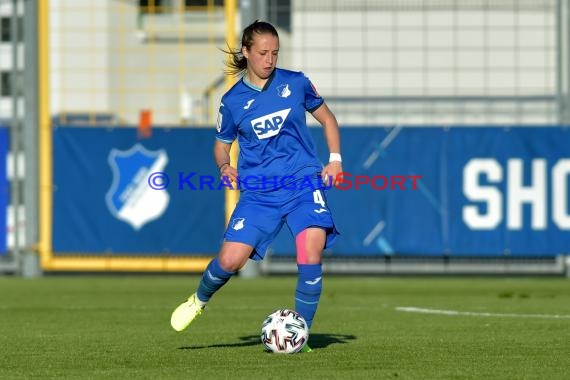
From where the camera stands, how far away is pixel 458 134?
15.9m

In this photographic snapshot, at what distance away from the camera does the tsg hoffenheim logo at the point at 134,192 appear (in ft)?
52.1

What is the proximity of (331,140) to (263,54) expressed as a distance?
2.06 ft

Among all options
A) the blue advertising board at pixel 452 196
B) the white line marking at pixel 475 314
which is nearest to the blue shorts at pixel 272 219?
the white line marking at pixel 475 314

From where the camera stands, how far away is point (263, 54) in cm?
749

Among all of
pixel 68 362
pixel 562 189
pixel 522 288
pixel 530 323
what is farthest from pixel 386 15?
pixel 68 362

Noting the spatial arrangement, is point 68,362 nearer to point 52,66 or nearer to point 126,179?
point 126,179

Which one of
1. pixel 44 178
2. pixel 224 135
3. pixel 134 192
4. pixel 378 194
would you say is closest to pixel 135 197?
pixel 134 192

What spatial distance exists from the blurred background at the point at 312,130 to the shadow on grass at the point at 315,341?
24.5ft

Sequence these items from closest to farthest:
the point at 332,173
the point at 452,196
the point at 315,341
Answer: the point at 332,173 → the point at 315,341 → the point at 452,196

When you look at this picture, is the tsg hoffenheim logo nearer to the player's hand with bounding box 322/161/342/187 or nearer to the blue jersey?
the blue jersey

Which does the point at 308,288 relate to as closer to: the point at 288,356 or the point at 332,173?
the point at 288,356

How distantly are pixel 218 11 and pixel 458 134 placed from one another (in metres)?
3.36

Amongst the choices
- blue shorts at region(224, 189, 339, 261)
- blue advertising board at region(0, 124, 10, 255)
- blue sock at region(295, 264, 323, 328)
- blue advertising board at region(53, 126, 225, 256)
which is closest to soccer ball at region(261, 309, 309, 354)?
blue sock at region(295, 264, 323, 328)

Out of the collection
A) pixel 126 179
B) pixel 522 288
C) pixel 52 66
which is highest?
pixel 52 66
